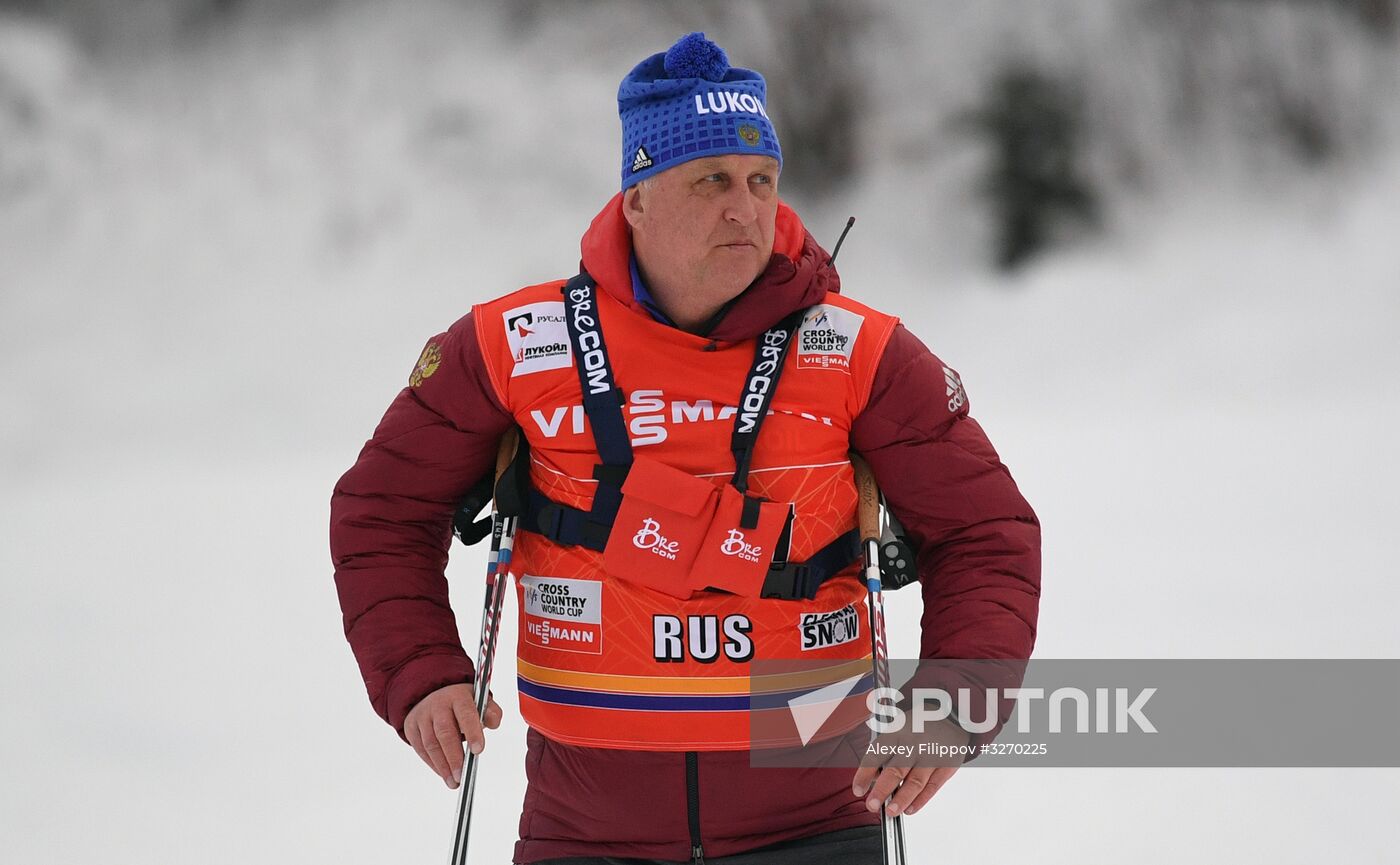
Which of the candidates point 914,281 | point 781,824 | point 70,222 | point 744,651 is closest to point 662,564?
point 744,651

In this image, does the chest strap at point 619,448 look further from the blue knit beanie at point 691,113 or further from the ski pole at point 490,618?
the blue knit beanie at point 691,113

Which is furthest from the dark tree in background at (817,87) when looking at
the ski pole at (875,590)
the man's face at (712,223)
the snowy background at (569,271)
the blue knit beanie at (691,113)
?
the ski pole at (875,590)

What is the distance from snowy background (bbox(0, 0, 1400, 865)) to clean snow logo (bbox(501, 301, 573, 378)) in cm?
254

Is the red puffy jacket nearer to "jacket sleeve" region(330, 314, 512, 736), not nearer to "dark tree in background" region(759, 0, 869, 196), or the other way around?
"jacket sleeve" region(330, 314, 512, 736)

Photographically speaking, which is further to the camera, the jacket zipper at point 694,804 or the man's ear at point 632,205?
the man's ear at point 632,205

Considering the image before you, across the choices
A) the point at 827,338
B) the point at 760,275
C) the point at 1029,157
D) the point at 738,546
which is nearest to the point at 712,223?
the point at 760,275

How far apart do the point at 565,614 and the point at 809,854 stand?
1.37ft

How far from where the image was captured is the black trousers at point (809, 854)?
167cm

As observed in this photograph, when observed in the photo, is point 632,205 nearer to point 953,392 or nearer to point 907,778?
point 953,392

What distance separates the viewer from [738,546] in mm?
1683

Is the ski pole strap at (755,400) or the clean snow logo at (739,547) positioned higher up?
the ski pole strap at (755,400)

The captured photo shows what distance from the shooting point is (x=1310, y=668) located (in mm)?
3785

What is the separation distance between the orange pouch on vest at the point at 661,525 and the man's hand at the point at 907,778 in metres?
0.30

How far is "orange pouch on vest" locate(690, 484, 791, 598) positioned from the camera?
5.52 ft
